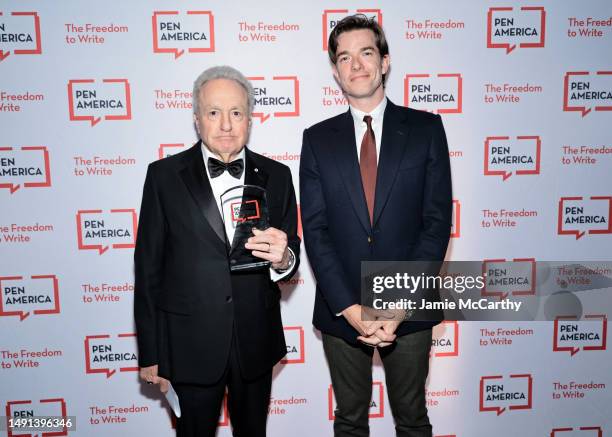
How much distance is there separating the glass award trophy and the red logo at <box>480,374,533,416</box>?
1954 mm

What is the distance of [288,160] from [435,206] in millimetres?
1013

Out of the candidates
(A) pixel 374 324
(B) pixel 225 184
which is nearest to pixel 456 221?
(A) pixel 374 324

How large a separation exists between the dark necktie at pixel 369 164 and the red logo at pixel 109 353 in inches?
65.6

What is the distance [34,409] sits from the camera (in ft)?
9.02

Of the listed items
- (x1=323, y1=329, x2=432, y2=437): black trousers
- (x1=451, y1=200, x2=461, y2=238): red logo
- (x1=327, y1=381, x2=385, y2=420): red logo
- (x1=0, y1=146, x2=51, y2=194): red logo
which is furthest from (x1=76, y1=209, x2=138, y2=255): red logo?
(x1=451, y1=200, x2=461, y2=238): red logo

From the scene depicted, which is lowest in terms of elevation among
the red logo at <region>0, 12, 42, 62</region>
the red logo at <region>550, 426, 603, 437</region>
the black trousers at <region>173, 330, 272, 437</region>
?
the red logo at <region>550, 426, 603, 437</region>

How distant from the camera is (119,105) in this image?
8.54ft

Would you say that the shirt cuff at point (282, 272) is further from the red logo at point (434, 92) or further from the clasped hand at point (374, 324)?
the red logo at point (434, 92)

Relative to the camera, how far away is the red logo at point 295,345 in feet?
9.25

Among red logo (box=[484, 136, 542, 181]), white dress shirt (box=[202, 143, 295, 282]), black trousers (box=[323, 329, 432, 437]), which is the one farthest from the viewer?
red logo (box=[484, 136, 542, 181])

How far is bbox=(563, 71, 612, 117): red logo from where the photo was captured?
2770 millimetres

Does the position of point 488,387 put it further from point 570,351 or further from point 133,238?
point 133,238

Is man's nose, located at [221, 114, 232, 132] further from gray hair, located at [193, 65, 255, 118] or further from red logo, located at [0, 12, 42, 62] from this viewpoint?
red logo, located at [0, 12, 42, 62]

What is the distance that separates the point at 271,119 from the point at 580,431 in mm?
2746
